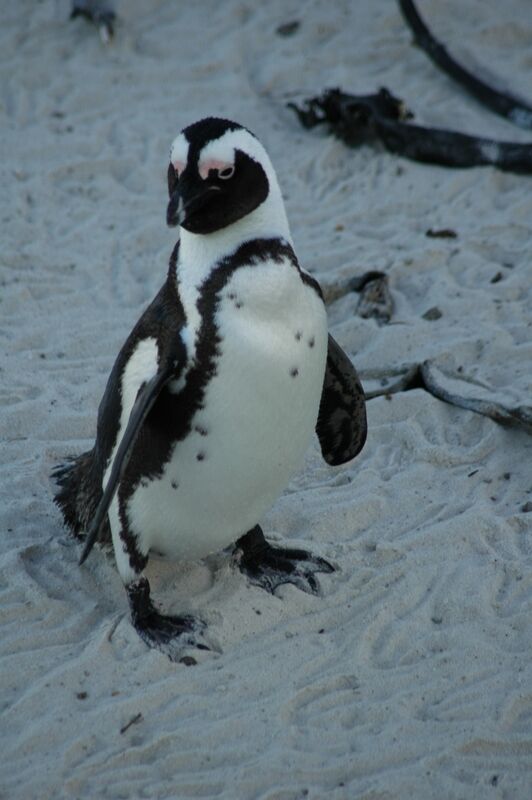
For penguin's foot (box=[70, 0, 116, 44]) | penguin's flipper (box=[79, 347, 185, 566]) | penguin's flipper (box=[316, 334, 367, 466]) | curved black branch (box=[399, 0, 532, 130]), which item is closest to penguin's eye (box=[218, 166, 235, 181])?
penguin's flipper (box=[79, 347, 185, 566])

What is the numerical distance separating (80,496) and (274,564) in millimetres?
575

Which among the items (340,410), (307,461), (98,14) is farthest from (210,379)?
(98,14)

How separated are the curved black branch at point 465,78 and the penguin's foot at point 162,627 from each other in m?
3.58

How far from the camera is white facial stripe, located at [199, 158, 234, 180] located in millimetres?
2586

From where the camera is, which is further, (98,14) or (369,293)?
(98,14)

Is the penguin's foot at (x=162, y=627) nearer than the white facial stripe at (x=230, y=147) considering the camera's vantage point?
No

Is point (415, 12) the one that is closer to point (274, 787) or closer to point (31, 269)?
point (31, 269)

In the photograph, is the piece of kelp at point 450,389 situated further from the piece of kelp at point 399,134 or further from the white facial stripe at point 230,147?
the piece of kelp at point 399,134

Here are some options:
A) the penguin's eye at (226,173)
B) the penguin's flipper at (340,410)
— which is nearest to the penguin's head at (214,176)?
the penguin's eye at (226,173)

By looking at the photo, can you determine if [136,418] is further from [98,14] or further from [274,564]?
[98,14]

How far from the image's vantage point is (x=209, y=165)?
2592 millimetres

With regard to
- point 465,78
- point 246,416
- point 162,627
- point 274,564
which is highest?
point 246,416

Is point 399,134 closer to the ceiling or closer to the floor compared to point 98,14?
closer to the floor

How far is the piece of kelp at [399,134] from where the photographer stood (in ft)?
17.2
